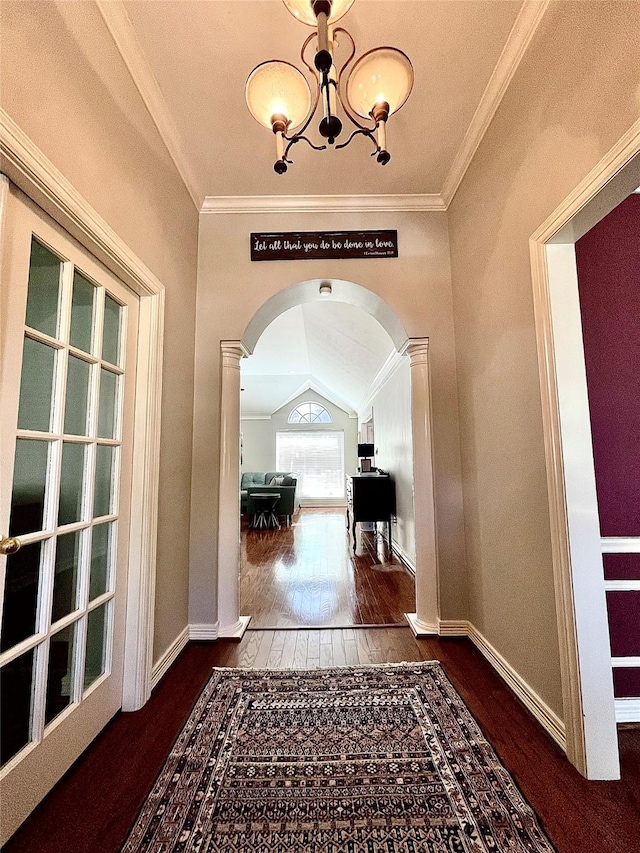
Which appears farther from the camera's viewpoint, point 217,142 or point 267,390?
point 267,390

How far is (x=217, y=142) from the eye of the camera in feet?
6.86

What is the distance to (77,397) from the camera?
144 cm

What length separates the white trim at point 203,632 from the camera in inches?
90.9

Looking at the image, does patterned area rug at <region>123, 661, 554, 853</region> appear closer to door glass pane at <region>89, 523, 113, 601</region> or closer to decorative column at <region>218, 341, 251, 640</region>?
decorative column at <region>218, 341, 251, 640</region>

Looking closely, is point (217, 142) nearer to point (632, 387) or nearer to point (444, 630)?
point (632, 387)

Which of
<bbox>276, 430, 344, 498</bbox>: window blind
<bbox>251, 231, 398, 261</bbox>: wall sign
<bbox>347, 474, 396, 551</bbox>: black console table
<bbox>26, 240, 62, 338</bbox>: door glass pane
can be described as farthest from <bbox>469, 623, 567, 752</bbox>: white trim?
<bbox>276, 430, 344, 498</bbox>: window blind

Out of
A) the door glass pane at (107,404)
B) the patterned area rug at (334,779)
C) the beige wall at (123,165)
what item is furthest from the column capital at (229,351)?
the patterned area rug at (334,779)

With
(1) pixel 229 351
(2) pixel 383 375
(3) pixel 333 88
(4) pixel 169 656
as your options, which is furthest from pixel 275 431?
(3) pixel 333 88

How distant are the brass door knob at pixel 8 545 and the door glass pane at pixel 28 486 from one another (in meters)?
0.08

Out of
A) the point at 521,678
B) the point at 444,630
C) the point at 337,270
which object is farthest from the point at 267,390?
the point at 521,678

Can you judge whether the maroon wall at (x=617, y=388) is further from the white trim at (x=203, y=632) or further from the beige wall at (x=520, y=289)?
the white trim at (x=203, y=632)

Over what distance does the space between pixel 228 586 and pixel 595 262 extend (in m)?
2.67

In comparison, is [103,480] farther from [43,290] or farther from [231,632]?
[231,632]

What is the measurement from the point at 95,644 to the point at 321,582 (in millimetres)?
2278
